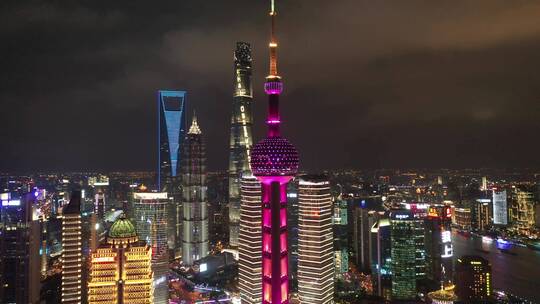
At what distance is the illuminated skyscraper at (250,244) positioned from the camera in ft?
75.6

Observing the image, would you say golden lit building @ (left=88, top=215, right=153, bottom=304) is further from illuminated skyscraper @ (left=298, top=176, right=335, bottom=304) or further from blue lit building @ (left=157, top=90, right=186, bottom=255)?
blue lit building @ (left=157, top=90, right=186, bottom=255)

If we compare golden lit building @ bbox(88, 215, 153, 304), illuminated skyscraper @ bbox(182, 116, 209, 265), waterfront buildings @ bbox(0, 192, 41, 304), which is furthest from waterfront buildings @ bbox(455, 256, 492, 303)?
waterfront buildings @ bbox(0, 192, 41, 304)

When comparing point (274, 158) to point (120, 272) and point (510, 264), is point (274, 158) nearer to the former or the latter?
point (120, 272)

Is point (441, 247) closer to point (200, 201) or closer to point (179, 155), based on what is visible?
point (200, 201)

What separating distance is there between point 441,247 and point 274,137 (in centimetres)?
1687

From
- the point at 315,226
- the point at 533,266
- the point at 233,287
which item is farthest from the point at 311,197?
the point at 533,266

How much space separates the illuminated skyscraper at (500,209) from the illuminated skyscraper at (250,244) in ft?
89.9

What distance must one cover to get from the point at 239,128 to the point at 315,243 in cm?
1861

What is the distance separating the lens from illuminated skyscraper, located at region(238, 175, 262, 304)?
23.0 meters

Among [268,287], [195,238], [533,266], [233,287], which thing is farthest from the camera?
[195,238]

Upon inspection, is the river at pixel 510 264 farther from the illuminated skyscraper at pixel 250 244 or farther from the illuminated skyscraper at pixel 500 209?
the illuminated skyscraper at pixel 250 244

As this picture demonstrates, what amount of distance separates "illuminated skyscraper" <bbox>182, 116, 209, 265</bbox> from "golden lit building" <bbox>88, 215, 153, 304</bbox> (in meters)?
15.9

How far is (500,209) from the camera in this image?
41875 mm

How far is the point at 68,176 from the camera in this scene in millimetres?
29125
